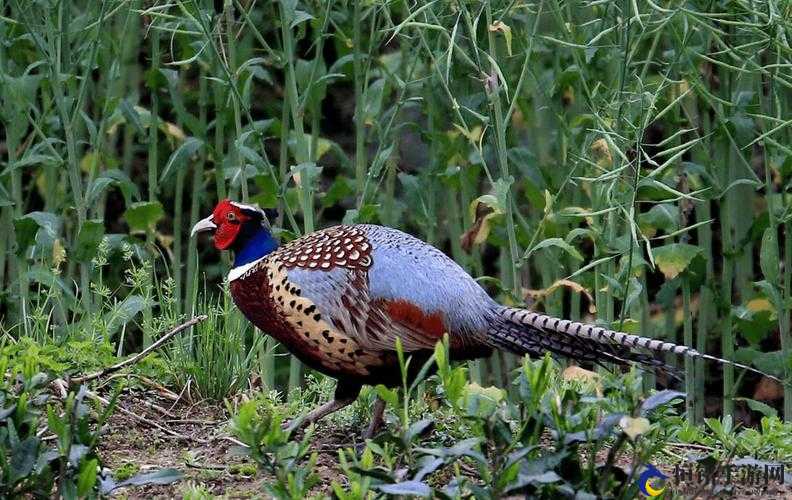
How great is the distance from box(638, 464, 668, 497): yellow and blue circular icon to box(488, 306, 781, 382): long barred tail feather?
24.0 inches

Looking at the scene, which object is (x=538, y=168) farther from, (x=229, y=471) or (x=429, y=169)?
(x=229, y=471)

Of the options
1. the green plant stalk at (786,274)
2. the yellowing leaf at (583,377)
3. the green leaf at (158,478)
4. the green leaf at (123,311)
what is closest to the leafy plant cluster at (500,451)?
the green leaf at (158,478)

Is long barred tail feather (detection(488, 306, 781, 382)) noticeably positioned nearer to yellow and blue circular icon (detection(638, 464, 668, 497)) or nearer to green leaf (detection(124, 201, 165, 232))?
yellow and blue circular icon (detection(638, 464, 668, 497))

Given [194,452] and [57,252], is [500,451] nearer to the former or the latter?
[194,452]

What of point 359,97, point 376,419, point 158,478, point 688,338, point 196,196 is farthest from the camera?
point 196,196

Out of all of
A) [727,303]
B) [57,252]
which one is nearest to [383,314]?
[727,303]

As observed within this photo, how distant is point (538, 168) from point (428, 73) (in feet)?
2.33

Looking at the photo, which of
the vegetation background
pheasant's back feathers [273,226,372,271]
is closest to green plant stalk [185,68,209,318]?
the vegetation background

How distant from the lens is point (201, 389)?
5082mm

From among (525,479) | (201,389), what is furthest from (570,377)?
(525,479)

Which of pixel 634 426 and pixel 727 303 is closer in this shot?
pixel 634 426

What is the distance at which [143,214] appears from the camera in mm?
6262

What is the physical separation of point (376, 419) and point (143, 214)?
2.04 meters

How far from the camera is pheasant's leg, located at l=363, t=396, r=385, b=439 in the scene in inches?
184
